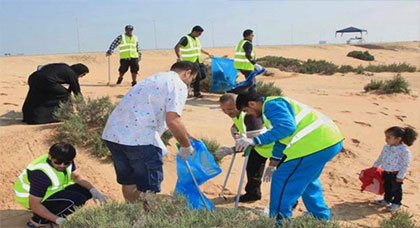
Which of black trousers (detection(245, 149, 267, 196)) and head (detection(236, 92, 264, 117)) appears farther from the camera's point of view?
black trousers (detection(245, 149, 267, 196))

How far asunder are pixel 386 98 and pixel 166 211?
9.49 m

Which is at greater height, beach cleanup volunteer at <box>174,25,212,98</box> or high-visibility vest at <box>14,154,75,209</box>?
beach cleanup volunteer at <box>174,25,212,98</box>

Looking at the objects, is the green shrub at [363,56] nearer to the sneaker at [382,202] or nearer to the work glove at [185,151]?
the sneaker at [382,202]

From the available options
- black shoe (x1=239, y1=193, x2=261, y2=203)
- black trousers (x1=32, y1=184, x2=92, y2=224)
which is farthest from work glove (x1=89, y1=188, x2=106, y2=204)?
black shoe (x1=239, y1=193, x2=261, y2=203)

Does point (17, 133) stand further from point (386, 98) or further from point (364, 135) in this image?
point (386, 98)

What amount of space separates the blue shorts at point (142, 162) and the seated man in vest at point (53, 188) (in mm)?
400

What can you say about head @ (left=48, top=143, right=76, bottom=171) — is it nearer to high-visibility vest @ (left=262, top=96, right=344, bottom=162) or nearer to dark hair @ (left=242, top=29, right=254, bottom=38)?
high-visibility vest @ (left=262, top=96, right=344, bottom=162)

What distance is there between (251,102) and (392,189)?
2269mm

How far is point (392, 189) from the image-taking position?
4750 mm

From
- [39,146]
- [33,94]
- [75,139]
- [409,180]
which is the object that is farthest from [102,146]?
[409,180]

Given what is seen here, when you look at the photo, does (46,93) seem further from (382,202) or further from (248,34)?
(382,202)

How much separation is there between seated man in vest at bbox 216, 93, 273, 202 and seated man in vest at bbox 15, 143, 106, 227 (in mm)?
1401

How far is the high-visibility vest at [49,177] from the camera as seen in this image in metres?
3.74

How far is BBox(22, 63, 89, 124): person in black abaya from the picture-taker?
602cm
